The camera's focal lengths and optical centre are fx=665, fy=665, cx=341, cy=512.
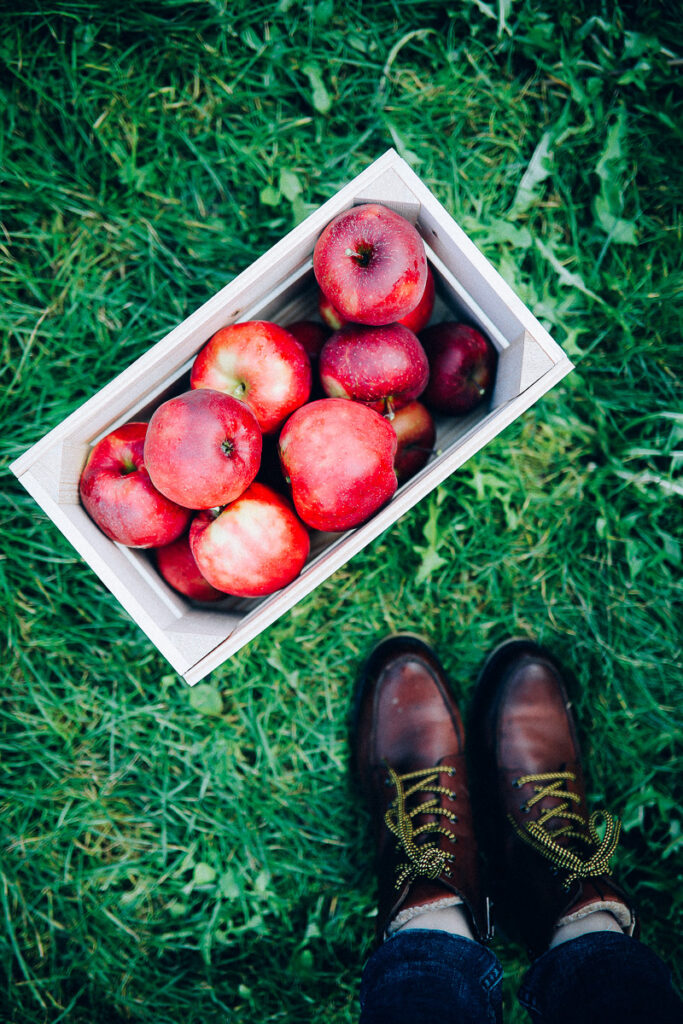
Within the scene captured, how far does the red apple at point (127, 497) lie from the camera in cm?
158

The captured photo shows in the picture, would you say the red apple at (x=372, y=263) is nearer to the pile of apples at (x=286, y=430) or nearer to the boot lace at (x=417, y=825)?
the pile of apples at (x=286, y=430)

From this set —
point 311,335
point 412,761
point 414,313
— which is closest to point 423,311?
point 414,313

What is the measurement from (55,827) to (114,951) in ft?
1.50

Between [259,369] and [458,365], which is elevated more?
[259,369]

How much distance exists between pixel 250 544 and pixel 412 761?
1.12m

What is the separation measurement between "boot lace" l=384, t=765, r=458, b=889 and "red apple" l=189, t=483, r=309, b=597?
977 millimetres

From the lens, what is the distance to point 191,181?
223 centimetres

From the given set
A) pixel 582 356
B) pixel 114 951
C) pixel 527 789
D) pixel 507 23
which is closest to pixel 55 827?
pixel 114 951

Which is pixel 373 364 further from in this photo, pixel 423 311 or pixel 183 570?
→ pixel 183 570

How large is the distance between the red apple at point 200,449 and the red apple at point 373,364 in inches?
10.2

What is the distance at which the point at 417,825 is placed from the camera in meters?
2.16

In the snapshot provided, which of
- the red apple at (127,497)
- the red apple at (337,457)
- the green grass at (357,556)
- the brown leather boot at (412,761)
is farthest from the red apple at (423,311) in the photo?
the brown leather boot at (412,761)

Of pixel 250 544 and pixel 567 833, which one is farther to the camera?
pixel 567 833

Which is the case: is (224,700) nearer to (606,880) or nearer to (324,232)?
(606,880)
